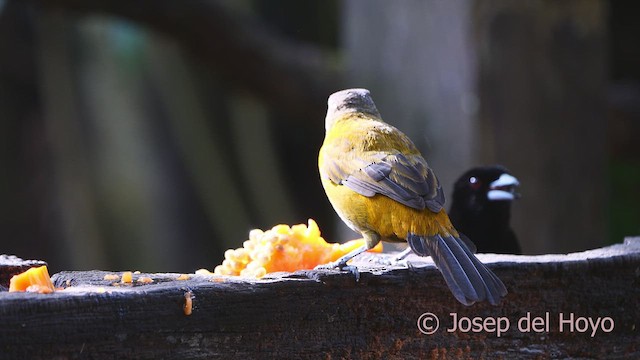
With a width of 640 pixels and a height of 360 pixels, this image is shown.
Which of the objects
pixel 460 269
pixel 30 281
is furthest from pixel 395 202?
pixel 30 281

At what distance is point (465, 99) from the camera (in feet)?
16.0

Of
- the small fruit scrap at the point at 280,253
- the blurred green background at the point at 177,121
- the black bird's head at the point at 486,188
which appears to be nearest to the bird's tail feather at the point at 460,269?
the small fruit scrap at the point at 280,253

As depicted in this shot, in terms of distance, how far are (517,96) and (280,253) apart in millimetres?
2490

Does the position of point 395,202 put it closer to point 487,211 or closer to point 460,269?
point 460,269

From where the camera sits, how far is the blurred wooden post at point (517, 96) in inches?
192

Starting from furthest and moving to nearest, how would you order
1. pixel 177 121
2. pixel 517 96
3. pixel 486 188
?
pixel 177 121, pixel 517 96, pixel 486 188

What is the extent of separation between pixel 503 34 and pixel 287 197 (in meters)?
3.78

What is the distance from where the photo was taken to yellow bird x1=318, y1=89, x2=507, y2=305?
8.18 ft

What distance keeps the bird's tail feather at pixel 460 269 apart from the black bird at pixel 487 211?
4.56ft

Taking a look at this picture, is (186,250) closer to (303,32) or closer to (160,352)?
(303,32)

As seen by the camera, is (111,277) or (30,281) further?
(111,277)

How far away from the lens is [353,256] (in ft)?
8.80

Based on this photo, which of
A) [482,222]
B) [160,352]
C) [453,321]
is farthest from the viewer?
[482,222]

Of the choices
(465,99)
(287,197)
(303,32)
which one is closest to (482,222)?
(465,99)
